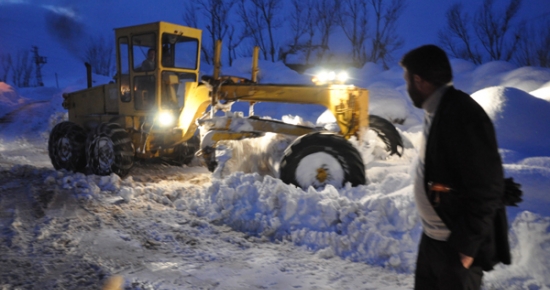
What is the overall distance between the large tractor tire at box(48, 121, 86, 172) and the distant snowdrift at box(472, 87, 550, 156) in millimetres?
7955

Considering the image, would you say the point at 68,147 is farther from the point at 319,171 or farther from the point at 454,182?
the point at 454,182

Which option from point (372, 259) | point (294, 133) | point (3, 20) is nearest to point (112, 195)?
point (294, 133)

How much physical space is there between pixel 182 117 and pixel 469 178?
21.9ft

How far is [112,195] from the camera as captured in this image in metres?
6.93

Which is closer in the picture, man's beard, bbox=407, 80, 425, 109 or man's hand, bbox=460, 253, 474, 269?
man's hand, bbox=460, 253, 474, 269

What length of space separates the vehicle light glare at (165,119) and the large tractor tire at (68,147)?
1.95 meters

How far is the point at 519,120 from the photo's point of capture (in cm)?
769

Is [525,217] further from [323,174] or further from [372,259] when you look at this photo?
[323,174]

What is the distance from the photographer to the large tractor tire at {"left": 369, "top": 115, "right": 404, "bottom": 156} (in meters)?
8.04

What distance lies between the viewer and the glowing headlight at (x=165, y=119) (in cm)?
827

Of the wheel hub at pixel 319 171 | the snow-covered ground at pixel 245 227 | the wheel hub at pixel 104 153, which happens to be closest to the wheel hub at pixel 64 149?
the snow-covered ground at pixel 245 227

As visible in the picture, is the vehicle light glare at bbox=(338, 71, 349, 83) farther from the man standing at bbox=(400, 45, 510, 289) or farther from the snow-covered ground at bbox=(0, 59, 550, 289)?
the man standing at bbox=(400, 45, 510, 289)

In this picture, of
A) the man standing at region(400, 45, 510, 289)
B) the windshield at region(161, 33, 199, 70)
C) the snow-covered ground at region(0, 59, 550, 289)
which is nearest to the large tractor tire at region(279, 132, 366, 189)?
the snow-covered ground at region(0, 59, 550, 289)

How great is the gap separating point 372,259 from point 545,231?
59.4 inches
